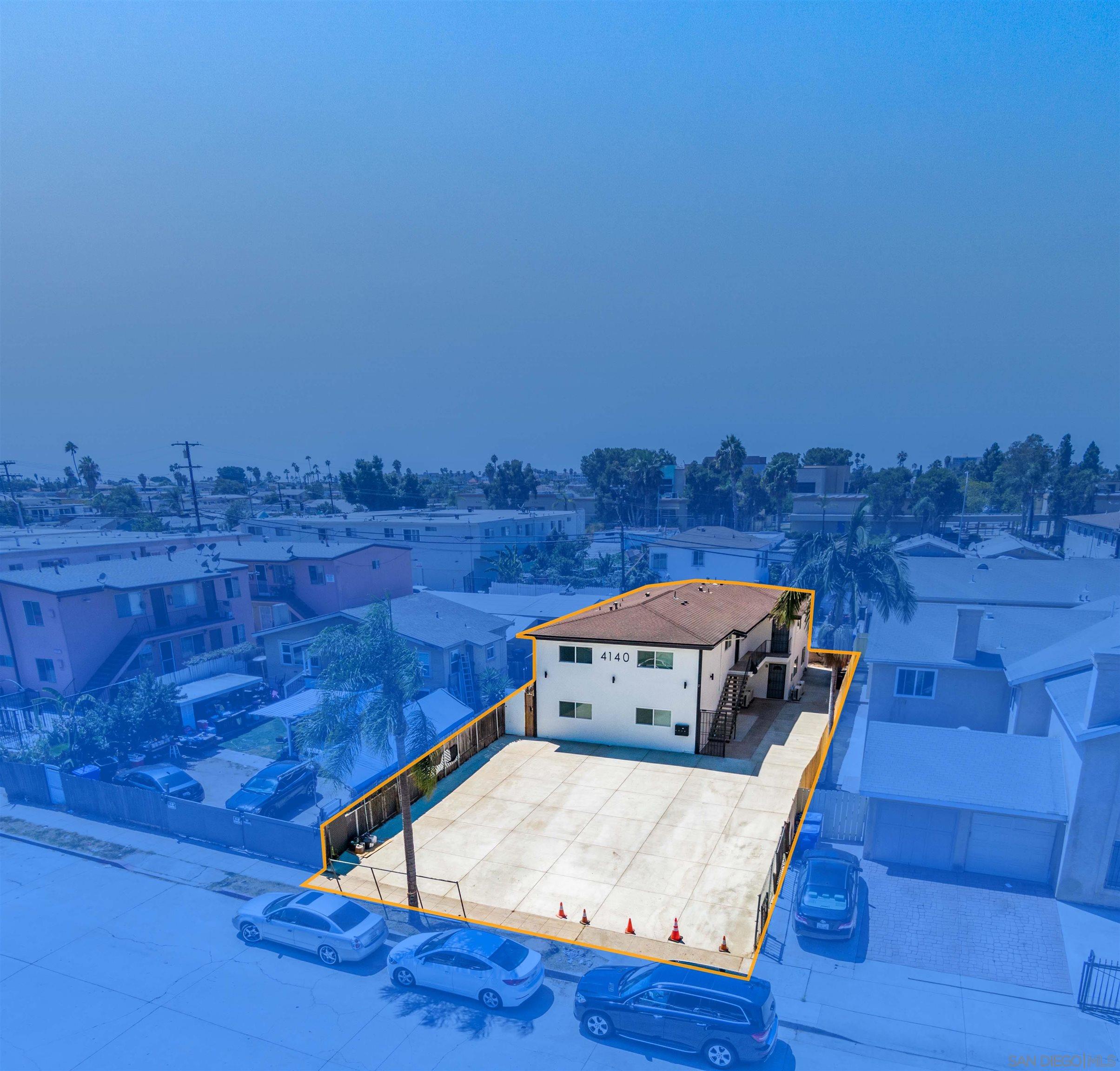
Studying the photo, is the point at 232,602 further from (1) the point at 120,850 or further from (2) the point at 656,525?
(2) the point at 656,525

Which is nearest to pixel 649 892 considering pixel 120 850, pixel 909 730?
pixel 909 730

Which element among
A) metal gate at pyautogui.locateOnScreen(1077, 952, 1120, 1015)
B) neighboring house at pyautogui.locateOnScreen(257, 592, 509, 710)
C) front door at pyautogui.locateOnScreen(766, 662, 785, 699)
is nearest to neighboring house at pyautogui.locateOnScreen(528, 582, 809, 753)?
front door at pyautogui.locateOnScreen(766, 662, 785, 699)

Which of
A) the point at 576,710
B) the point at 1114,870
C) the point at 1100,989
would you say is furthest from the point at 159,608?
the point at 1114,870

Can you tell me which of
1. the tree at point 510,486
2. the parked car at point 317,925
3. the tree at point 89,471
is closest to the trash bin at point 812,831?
the parked car at point 317,925

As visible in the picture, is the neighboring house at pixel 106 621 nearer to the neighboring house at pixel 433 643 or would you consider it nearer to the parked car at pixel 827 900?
the neighboring house at pixel 433 643

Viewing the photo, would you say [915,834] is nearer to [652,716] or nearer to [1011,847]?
[1011,847]

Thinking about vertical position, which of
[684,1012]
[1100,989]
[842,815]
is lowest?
[684,1012]
